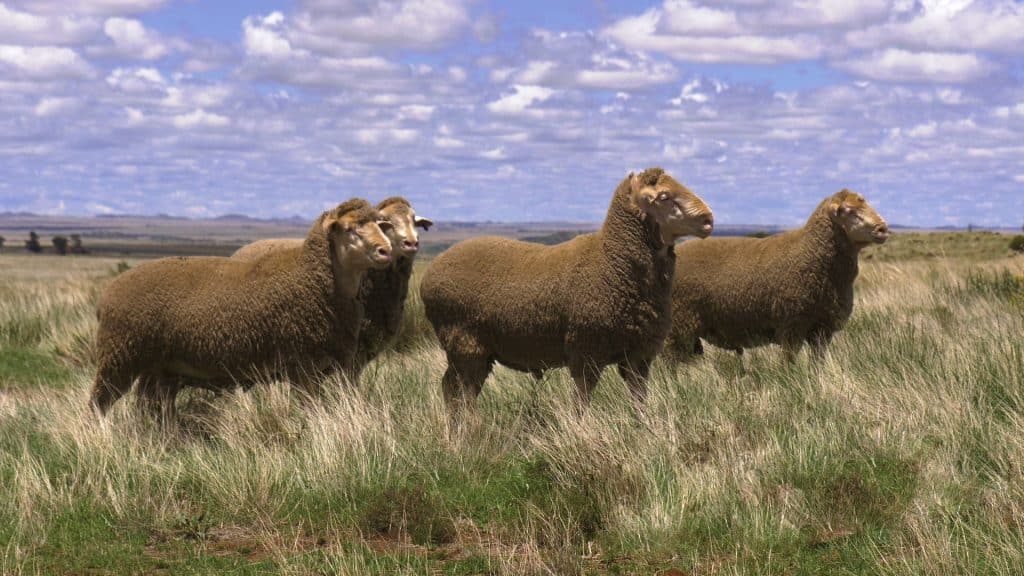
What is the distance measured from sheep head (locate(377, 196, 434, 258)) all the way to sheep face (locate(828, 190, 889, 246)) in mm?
4191

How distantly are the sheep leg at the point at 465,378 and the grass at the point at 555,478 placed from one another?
14cm

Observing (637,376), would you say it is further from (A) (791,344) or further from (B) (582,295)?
(A) (791,344)

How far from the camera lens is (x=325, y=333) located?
29.2ft

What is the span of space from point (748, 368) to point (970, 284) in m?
7.34

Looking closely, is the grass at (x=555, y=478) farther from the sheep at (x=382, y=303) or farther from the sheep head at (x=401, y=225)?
the sheep head at (x=401, y=225)

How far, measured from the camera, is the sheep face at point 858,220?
1111 centimetres

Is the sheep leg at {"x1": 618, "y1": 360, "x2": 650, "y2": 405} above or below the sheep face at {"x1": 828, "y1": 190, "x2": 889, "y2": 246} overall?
below

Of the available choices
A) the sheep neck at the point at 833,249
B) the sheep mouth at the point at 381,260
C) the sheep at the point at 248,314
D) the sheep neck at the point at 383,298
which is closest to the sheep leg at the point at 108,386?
the sheep at the point at 248,314

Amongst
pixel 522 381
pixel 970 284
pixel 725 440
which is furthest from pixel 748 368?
pixel 970 284

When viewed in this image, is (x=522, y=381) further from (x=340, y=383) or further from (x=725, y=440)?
(x=725, y=440)

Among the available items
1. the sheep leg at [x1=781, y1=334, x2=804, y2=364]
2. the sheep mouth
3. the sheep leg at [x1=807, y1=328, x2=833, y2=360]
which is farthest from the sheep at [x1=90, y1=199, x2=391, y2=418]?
the sheep leg at [x1=807, y1=328, x2=833, y2=360]

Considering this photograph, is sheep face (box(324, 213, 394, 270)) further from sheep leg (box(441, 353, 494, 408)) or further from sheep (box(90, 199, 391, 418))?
sheep leg (box(441, 353, 494, 408))

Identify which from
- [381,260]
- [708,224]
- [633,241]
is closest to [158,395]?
[381,260]

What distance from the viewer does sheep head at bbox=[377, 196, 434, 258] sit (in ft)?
29.7
